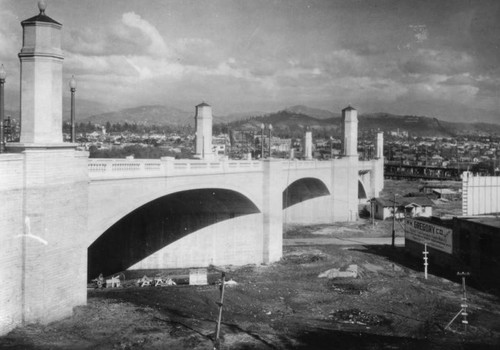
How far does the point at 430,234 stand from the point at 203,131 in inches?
598

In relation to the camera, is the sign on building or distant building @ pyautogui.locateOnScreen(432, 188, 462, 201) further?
distant building @ pyautogui.locateOnScreen(432, 188, 462, 201)

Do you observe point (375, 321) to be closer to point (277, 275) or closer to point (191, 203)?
point (277, 275)

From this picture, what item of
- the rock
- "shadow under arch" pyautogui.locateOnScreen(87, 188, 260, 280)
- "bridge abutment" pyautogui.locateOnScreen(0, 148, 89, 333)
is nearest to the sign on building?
the rock

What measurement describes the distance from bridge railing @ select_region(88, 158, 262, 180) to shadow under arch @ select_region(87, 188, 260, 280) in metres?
1.94

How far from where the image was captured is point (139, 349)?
1445 cm

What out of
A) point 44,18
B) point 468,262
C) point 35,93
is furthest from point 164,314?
point 468,262

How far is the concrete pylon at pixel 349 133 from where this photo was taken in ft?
171

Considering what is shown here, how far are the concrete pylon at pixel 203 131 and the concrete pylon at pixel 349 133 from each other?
901 inches

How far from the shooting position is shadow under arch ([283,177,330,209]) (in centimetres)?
4822

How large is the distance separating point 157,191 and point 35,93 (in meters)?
7.02

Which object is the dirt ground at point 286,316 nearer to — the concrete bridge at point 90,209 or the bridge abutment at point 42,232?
the bridge abutment at point 42,232

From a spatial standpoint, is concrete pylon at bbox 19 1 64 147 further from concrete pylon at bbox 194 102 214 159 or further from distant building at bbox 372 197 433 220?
distant building at bbox 372 197 433 220

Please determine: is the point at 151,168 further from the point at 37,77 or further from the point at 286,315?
the point at 286,315

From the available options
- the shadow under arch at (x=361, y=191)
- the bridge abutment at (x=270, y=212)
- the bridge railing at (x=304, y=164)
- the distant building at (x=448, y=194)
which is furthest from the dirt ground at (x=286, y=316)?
the distant building at (x=448, y=194)
